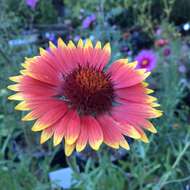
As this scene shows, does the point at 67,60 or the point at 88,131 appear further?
the point at 67,60

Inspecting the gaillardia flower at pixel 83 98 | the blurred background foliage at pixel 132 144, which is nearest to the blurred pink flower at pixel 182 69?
the blurred background foliage at pixel 132 144

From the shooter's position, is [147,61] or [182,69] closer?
[147,61]

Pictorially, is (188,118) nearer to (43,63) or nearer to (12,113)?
(12,113)

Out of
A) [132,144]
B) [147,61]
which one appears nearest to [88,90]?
[132,144]

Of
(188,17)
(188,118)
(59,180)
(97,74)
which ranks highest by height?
(188,17)

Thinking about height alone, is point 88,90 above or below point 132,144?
above

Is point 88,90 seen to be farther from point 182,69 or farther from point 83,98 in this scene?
point 182,69

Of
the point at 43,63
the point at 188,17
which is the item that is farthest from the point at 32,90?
the point at 188,17
